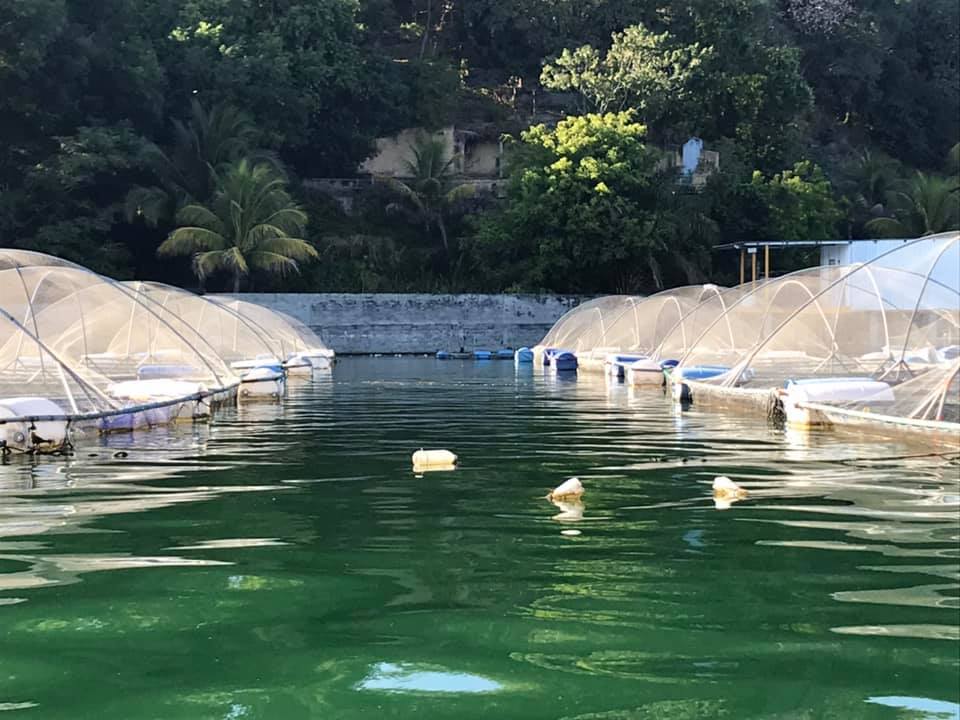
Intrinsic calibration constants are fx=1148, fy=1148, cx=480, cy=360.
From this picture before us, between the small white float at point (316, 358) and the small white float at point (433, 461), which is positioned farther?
the small white float at point (316, 358)

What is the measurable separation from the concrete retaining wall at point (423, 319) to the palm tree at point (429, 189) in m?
5.65

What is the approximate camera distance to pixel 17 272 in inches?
640

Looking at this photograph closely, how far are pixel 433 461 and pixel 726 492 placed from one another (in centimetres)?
337

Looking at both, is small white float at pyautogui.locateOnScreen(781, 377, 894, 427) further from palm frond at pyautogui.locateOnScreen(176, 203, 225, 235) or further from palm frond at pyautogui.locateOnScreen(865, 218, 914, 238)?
palm frond at pyautogui.locateOnScreen(865, 218, 914, 238)

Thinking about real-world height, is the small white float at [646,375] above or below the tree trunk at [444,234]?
below

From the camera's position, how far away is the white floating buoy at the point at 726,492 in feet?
30.8

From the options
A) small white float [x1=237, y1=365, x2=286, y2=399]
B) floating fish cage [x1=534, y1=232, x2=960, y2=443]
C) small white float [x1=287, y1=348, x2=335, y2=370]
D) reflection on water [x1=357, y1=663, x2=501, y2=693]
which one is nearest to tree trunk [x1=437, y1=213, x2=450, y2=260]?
small white float [x1=287, y1=348, x2=335, y2=370]

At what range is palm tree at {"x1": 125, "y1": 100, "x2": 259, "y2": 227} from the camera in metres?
39.4

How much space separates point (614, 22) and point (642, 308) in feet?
92.7

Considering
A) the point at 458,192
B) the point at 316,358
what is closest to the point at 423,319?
the point at 458,192

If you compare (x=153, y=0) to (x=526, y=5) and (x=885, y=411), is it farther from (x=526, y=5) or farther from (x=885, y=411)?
(x=885, y=411)

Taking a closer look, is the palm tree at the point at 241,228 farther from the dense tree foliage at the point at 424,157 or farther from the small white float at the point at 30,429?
the small white float at the point at 30,429

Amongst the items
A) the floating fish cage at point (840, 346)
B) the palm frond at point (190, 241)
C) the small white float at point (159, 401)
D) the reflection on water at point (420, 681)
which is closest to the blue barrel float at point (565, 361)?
the floating fish cage at point (840, 346)

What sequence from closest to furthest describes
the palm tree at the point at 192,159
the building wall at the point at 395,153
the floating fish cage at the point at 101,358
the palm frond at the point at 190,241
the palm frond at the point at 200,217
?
the floating fish cage at the point at 101,358
the palm frond at the point at 190,241
the palm frond at the point at 200,217
the palm tree at the point at 192,159
the building wall at the point at 395,153
